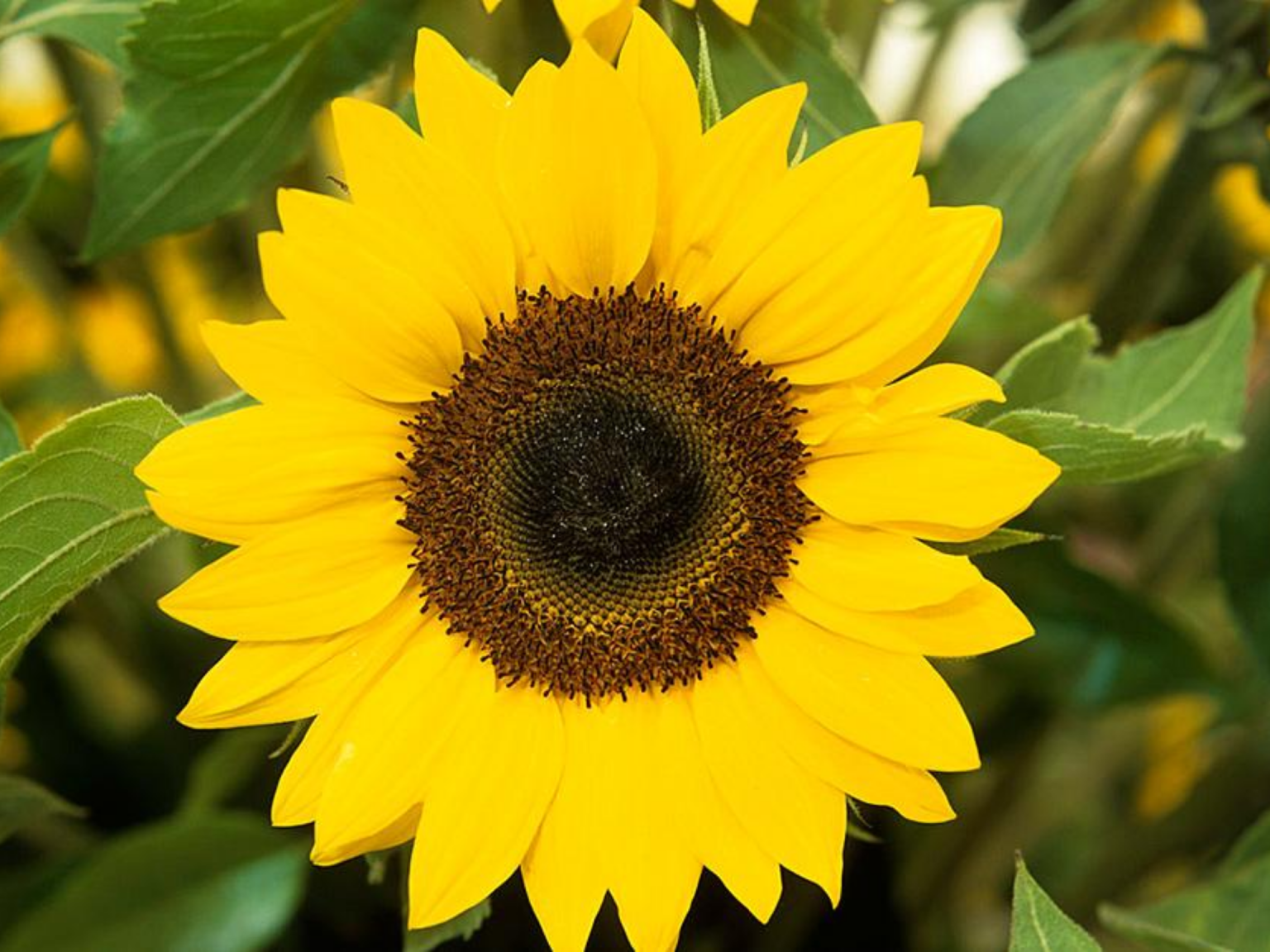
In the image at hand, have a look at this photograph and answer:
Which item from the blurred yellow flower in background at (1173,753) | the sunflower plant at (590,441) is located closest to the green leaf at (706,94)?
the sunflower plant at (590,441)

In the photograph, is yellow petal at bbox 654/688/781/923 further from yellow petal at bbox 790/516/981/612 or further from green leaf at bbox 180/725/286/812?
green leaf at bbox 180/725/286/812

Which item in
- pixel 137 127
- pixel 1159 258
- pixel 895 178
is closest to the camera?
pixel 895 178

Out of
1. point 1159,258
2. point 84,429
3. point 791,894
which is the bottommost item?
point 791,894

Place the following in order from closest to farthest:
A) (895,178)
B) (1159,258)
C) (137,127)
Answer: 1. (895,178)
2. (137,127)
3. (1159,258)

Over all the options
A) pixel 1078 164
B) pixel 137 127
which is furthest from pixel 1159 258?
pixel 137 127

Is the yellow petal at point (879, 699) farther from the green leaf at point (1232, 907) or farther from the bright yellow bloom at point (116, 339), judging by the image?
the bright yellow bloom at point (116, 339)

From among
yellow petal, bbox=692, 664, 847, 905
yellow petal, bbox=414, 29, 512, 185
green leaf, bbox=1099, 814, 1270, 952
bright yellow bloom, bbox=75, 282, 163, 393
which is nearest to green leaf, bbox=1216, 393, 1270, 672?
green leaf, bbox=1099, 814, 1270, 952

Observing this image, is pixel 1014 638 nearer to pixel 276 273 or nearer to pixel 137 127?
pixel 276 273

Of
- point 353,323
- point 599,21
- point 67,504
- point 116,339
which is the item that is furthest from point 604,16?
point 116,339
